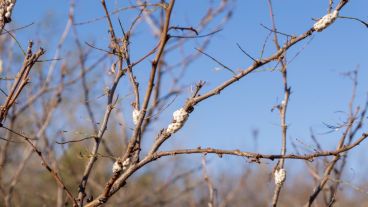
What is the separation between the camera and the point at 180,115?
47.7 inches

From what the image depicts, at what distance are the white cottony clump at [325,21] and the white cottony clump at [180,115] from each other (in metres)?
0.42

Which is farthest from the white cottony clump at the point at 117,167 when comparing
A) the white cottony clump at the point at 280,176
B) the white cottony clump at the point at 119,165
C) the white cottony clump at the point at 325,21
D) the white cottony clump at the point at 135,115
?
the white cottony clump at the point at 325,21

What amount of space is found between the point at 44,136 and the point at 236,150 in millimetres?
1834

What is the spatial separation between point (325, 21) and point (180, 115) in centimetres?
47

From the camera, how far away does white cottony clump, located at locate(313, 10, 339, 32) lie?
1213 millimetres

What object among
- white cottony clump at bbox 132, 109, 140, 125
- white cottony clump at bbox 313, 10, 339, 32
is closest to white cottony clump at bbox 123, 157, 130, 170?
white cottony clump at bbox 132, 109, 140, 125

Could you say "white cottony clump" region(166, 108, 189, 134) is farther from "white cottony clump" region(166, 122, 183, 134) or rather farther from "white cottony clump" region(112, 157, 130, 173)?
"white cottony clump" region(112, 157, 130, 173)

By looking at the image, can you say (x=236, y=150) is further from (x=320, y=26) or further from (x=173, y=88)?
(x=173, y=88)

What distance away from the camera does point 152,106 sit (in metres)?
2.51

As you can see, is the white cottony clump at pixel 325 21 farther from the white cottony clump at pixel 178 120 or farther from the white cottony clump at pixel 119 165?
the white cottony clump at pixel 119 165

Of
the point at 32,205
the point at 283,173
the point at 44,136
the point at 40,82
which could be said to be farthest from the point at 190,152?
the point at 32,205

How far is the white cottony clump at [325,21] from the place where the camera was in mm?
1213

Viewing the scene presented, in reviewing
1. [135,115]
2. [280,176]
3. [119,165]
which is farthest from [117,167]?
[280,176]

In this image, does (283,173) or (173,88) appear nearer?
(283,173)
